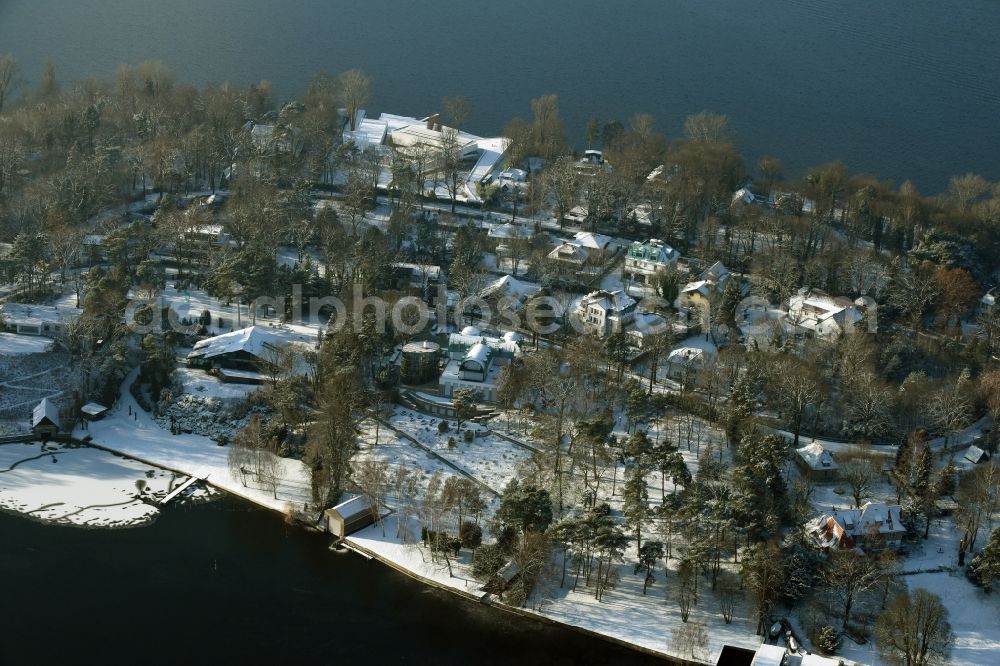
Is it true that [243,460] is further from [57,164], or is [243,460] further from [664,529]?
[57,164]


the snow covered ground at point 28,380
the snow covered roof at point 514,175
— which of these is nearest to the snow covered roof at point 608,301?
the snow covered roof at point 514,175

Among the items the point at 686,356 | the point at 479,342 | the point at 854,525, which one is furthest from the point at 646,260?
the point at 854,525

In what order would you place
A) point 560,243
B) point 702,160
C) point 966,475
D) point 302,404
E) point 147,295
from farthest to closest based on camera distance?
point 702,160, point 560,243, point 147,295, point 302,404, point 966,475

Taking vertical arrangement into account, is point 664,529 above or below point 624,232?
below

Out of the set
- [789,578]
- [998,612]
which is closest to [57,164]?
[789,578]

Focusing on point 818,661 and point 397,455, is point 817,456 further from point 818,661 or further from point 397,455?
point 397,455

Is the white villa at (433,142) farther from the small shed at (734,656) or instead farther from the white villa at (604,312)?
the small shed at (734,656)
